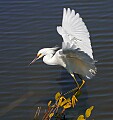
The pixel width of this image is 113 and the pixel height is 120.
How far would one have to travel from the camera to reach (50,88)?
6.42m

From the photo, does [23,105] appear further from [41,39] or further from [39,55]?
[41,39]

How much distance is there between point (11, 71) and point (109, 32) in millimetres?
1846

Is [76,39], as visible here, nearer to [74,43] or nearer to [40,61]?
[74,43]

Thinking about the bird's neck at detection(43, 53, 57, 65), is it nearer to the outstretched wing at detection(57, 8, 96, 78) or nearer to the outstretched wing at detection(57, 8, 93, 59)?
the outstretched wing at detection(57, 8, 96, 78)

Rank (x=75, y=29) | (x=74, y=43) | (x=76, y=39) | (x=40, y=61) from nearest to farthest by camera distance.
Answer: (x=74, y=43) → (x=76, y=39) → (x=75, y=29) → (x=40, y=61)

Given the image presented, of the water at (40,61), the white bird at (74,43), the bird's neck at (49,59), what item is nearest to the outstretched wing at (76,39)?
the white bird at (74,43)

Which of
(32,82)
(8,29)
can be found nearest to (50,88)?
(32,82)

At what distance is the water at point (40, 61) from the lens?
6.08 metres

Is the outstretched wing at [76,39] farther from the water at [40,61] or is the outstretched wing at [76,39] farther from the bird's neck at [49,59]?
the water at [40,61]

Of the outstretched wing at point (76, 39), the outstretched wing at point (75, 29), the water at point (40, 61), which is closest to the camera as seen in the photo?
the outstretched wing at point (76, 39)

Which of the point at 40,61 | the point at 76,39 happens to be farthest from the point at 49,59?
the point at 40,61

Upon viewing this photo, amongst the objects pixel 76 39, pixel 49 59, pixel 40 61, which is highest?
pixel 76 39

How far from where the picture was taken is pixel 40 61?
7.05 m

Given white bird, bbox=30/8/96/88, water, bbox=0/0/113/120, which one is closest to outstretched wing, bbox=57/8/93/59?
white bird, bbox=30/8/96/88
